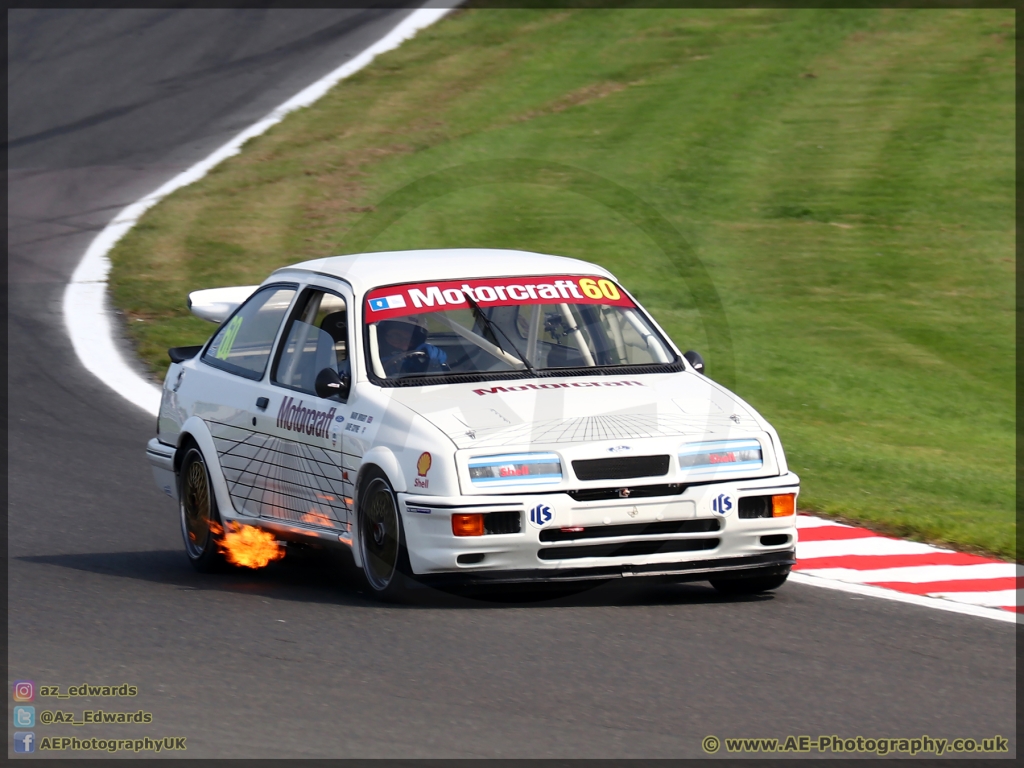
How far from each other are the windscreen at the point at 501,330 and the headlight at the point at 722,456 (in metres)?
0.99

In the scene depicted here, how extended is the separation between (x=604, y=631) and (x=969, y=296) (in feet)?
36.2

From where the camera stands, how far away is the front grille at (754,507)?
7.05 metres

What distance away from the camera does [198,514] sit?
8547mm

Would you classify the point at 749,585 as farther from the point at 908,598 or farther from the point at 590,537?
the point at 590,537

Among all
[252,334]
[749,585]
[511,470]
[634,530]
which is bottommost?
[749,585]

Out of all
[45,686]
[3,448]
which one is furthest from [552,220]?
[45,686]

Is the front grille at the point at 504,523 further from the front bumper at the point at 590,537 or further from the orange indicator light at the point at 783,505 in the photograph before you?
the orange indicator light at the point at 783,505

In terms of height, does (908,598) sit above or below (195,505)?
below

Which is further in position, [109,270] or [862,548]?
[109,270]

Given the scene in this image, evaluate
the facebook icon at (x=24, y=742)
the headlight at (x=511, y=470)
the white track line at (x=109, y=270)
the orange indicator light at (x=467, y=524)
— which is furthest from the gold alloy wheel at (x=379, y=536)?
the white track line at (x=109, y=270)

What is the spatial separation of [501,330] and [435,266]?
546 mm

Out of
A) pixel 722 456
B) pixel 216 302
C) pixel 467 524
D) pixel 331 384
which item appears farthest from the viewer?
pixel 216 302

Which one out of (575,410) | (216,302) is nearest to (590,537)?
(575,410)

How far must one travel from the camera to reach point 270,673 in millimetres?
6047
